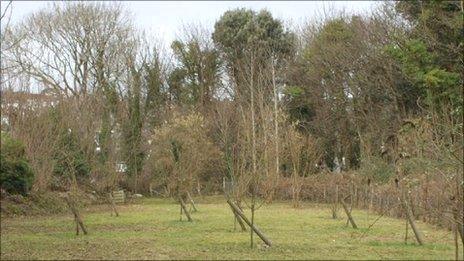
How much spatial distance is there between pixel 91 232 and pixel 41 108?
9157 mm

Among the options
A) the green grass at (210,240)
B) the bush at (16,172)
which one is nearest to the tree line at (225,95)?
the bush at (16,172)

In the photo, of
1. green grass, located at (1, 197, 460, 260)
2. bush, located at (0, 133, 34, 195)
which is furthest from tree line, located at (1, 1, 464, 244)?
green grass, located at (1, 197, 460, 260)

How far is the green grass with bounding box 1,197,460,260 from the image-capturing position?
10.2 metres

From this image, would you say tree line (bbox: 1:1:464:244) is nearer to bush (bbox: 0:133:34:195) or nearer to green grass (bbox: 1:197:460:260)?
bush (bbox: 0:133:34:195)

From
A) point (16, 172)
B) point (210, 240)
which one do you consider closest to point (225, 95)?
point (16, 172)

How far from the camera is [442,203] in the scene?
47.4ft

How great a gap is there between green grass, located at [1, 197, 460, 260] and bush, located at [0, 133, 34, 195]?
1918 millimetres

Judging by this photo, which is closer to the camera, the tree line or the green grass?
the green grass

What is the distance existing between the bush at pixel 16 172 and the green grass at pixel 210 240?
1918 mm

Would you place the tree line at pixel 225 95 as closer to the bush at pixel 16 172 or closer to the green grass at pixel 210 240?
the bush at pixel 16 172

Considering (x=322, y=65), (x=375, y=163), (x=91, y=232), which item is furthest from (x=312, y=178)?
(x=91, y=232)

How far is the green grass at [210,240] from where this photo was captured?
1016cm

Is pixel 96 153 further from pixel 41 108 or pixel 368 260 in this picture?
pixel 368 260

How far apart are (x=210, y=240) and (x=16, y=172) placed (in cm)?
991
